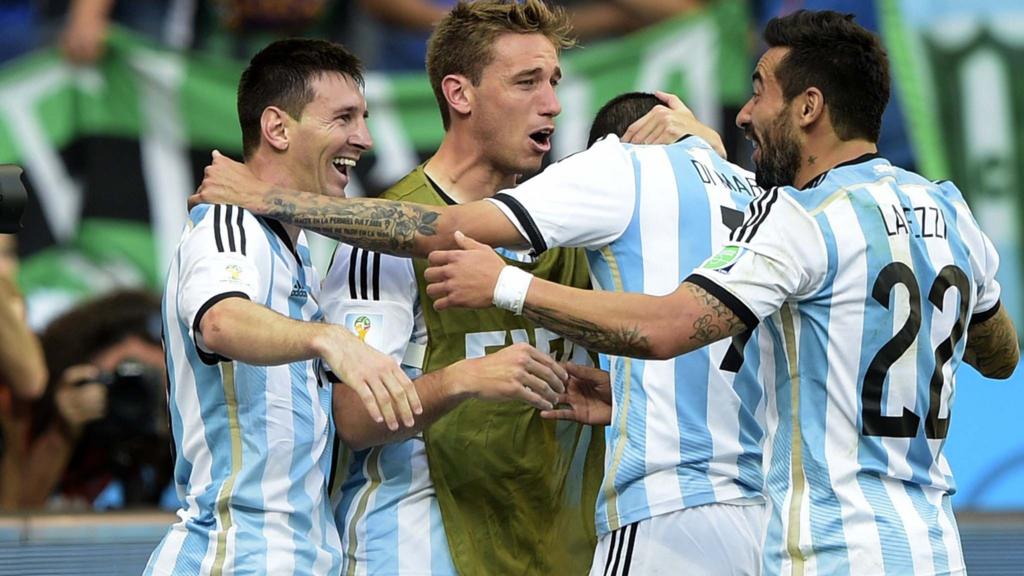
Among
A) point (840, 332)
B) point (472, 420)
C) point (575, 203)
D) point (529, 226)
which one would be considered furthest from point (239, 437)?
point (840, 332)

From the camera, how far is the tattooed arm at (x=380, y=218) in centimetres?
392

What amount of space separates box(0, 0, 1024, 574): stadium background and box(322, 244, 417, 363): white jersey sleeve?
4.39 meters

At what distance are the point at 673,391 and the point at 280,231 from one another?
3.60 feet

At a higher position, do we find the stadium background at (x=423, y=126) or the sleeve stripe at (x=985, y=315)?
the stadium background at (x=423, y=126)

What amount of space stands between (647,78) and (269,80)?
15.5 feet

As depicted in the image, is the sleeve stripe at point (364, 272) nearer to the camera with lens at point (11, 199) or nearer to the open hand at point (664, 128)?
the open hand at point (664, 128)

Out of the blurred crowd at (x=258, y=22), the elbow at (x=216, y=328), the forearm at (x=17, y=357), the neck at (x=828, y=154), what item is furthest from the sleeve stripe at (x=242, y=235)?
the blurred crowd at (x=258, y=22)

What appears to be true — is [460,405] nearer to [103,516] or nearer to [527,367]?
[527,367]

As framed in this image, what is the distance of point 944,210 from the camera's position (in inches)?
148

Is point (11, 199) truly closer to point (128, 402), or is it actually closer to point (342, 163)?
point (342, 163)

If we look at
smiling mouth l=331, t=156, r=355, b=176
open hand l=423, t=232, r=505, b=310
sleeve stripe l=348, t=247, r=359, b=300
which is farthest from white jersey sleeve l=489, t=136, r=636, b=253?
smiling mouth l=331, t=156, r=355, b=176

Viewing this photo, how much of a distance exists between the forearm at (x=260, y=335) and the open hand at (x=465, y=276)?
342mm

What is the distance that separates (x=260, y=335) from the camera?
3520 millimetres

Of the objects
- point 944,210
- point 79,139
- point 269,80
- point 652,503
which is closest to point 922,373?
point 944,210
